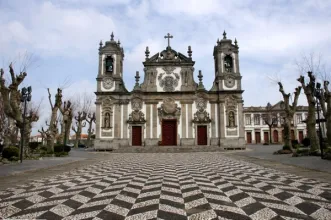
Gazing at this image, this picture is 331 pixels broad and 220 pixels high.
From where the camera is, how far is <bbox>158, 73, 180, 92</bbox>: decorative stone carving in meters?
25.6

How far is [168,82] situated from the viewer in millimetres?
25750

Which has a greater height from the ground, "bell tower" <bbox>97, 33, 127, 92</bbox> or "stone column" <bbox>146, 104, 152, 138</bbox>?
"bell tower" <bbox>97, 33, 127, 92</bbox>

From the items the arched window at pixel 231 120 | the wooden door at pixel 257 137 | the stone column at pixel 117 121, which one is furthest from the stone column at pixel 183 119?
the wooden door at pixel 257 137

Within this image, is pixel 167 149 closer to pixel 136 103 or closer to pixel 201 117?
pixel 201 117

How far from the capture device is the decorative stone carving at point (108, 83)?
84.4ft

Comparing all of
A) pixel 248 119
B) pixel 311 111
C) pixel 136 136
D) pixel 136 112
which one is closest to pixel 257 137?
pixel 248 119

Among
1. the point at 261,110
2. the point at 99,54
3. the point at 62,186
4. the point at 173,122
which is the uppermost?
the point at 99,54

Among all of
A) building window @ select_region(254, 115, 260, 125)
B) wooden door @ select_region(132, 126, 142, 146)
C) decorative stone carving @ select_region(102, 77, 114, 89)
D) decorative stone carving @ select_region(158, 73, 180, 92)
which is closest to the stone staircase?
wooden door @ select_region(132, 126, 142, 146)

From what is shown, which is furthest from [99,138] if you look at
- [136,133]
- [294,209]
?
[294,209]

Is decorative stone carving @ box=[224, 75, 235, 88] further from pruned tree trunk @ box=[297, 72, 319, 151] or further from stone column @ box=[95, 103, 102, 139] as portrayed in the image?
stone column @ box=[95, 103, 102, 139]

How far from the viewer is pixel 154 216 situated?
3174 millimetres

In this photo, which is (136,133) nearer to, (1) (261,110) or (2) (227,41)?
(2) (227,41)

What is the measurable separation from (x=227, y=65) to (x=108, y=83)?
13699 millimetres

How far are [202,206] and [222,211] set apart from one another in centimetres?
36
